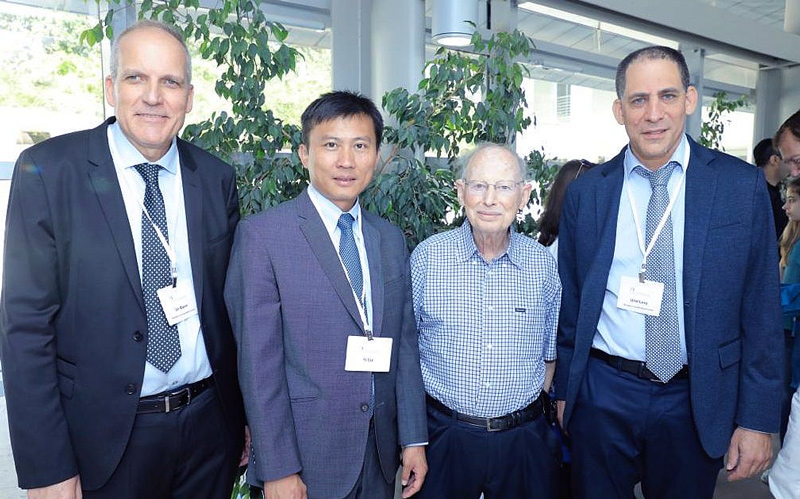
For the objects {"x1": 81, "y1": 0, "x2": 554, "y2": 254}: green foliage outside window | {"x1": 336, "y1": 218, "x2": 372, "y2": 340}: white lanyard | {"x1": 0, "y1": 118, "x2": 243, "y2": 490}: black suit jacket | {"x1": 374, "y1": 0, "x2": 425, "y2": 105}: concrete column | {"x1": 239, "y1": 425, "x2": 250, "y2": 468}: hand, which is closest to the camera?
{"x1": 0, "y1": 118, "x2": 243, "y2": 490}: black suit jacket

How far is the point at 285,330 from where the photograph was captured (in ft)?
4.92

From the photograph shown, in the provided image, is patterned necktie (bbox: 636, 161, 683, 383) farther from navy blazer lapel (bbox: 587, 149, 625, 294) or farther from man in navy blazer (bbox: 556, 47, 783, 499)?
navy blazer lapel (bbox: 587, 149, 625, 294)

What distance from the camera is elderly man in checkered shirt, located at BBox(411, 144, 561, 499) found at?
171 cm

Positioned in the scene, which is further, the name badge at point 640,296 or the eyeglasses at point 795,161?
the eyeglasses at point 795,161

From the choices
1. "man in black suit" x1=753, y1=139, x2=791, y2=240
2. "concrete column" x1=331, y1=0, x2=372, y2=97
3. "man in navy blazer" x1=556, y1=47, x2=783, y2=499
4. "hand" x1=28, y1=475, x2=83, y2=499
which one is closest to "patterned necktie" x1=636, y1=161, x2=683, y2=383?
"man in navy blazer" x1=556, y1=47, x2=783, y2=499

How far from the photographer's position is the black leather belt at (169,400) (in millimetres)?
1437

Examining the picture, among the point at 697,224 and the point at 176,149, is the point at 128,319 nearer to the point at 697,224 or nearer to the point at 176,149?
the point at 176,149

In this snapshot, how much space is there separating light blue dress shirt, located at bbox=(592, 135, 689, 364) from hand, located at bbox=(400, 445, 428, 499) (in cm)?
65

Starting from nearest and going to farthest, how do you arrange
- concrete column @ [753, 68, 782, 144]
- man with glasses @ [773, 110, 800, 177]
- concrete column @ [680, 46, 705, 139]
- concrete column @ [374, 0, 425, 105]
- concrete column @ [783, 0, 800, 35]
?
man with glasses @ [773, 110, 800, 177] → concrete column @ [374, 0, 425, 105] → concrete column @ [680, 46, 705, 139] → concrete column @ [783, 0, 800, 35] → concrete column @ [753, 68, 782, 144]

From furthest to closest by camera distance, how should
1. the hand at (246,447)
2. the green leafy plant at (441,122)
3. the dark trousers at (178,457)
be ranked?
1. the green leafy plant at (441,122)
2. the hand at (246,447)
3. the dark trousers at (178,457)

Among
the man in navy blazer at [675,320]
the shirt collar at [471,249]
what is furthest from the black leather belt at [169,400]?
the man in navy blazer at [675,320]

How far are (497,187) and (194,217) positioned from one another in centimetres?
90

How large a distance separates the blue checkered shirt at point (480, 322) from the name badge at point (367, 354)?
26cm

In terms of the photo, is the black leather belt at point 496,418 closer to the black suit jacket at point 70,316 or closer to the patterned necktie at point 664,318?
the patterned necktie at point 664,318
